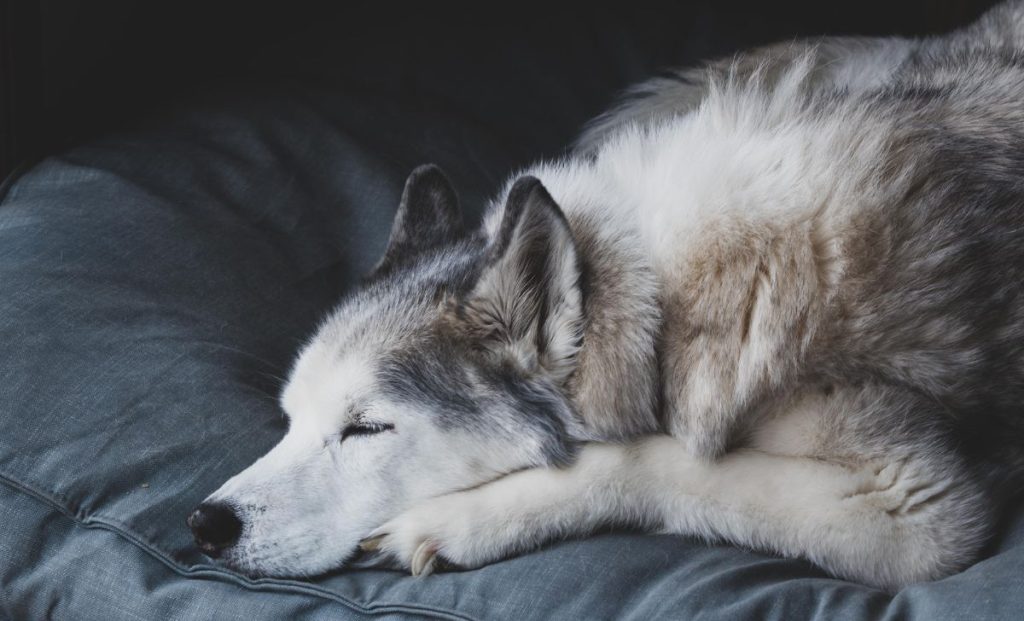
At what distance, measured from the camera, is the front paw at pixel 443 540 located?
165 centimetres

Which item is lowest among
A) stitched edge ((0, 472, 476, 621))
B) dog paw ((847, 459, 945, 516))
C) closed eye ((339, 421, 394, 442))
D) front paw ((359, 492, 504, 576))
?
stitched edge ((0, 472, 476, 621))

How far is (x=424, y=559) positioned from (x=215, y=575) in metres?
0.34

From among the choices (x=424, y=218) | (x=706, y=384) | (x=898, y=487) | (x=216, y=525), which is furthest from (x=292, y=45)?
(x=898, y=487)

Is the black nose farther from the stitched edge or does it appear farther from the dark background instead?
the dark background

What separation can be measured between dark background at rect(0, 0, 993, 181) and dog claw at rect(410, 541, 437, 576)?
172 centimetres

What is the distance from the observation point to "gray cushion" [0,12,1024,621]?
5.13 ft

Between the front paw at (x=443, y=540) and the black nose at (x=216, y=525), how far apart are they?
0.77 ft

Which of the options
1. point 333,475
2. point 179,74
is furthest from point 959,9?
point 333,475

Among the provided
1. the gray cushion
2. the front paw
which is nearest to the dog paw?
the gray cushion

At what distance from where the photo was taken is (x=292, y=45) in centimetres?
343

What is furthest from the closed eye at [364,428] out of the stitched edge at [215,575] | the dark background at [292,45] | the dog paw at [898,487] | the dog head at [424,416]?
the dark background at [292,45]

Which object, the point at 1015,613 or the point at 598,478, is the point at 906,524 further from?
the point at 598,478

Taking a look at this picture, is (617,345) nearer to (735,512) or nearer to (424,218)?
(735,512)

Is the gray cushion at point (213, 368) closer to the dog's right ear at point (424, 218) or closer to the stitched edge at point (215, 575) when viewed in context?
the stitched edge at point (215, 575)
